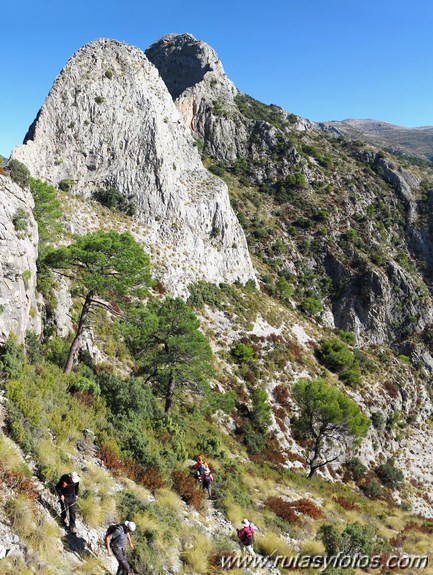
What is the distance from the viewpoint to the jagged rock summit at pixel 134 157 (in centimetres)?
4197

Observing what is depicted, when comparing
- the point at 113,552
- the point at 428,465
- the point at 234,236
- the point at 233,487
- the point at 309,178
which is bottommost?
the point at 428,465

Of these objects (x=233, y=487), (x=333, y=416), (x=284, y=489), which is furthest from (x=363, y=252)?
(x=233, y=487)

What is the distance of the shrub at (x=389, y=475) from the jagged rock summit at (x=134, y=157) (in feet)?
90.3

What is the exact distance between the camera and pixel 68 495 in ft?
27.4

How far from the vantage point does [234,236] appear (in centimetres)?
5291

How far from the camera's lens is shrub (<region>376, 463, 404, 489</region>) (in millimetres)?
36188

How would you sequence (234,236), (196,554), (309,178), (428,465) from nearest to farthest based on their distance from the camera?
1. (196,554)
2. (428,465)
3. (234,236)
4. (309,178)

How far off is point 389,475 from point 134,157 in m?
45.0

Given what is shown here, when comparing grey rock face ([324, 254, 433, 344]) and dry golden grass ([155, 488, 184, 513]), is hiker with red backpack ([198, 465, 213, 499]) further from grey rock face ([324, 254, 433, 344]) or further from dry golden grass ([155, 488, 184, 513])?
grey rock face ([324, 254, 433, 344])

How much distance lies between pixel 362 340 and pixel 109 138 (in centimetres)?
4938

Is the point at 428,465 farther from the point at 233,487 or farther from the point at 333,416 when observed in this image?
the point at 233,487

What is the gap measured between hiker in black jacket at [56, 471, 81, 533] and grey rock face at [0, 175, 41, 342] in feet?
27.2

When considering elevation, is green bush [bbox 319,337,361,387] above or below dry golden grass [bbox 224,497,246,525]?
above

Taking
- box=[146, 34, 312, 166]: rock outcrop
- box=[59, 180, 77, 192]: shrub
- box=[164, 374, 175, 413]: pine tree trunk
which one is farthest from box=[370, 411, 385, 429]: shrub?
box=[146, 34, 312, 166]: rock outcrop
